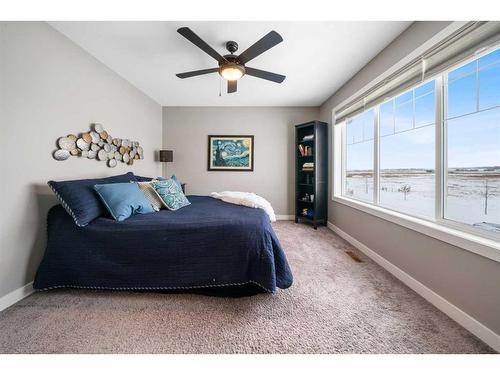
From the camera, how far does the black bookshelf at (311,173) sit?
3.55 meters

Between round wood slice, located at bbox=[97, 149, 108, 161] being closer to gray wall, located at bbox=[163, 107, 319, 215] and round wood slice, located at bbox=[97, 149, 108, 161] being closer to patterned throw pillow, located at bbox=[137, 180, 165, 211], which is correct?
patterned throw pillow, located at bbox=[137, 180, 165, 211]

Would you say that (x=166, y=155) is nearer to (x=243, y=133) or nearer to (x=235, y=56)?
(x=243, y=133)

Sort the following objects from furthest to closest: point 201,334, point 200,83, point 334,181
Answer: point 334,181 → point 200,83 → point 201,334

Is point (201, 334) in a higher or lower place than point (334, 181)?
lower

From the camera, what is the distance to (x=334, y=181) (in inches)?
136

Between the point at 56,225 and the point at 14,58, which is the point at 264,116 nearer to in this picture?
the point at 14,58

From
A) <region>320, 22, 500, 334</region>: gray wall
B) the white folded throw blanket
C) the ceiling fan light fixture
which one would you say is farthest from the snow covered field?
the ceiling fan light fixture

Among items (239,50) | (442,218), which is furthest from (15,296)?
(442,218)

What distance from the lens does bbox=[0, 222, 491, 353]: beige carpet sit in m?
1.11

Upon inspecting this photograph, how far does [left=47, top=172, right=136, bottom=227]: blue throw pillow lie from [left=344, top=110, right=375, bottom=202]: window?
3.13m

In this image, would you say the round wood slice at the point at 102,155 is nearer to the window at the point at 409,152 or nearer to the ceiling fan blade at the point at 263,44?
the ceiling fan blade at the point at 263,44

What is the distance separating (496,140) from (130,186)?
9.69 ft

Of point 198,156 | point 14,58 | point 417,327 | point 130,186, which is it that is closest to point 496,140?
point 417,327

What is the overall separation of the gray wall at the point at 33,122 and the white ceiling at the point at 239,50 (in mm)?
302
